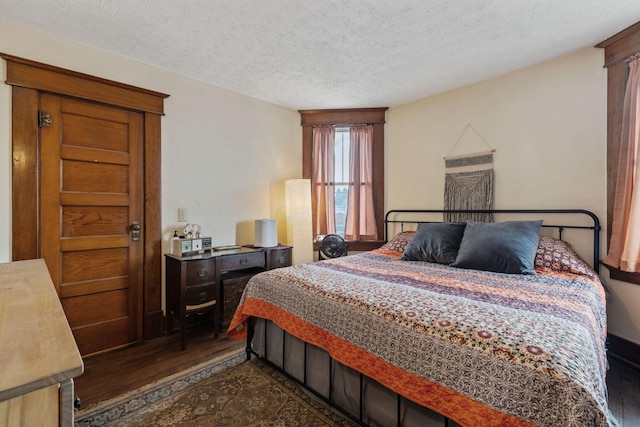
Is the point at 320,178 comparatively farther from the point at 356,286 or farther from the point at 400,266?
the point at 356,286

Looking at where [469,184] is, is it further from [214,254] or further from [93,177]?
[93,177]

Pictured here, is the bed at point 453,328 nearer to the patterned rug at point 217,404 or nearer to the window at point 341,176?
the patterned rug at point 217,404

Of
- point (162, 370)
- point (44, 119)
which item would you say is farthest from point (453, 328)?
point (44, 119)

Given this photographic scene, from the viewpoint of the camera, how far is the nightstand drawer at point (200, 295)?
239 cm

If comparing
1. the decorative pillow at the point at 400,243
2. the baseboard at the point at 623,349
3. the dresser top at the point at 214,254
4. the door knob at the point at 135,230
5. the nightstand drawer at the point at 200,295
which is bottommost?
the baseboard at the point at 623,349

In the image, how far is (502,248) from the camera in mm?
2102

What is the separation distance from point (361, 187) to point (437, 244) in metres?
1.38

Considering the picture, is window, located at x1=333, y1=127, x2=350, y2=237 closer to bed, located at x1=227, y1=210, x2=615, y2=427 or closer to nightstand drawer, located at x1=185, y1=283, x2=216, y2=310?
bed, located at x1=227, y1=210, x2=615, y2=427

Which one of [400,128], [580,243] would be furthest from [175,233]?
[580,243]

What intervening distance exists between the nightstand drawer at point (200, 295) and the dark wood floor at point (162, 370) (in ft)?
1.14

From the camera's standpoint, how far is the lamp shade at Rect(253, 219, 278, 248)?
120 inches

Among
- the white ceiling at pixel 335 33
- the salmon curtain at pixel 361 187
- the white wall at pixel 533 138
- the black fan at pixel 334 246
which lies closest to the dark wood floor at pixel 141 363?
the black fan at pixel 334 246

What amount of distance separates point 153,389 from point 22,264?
41.4 inches

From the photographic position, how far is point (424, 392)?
1.09m
